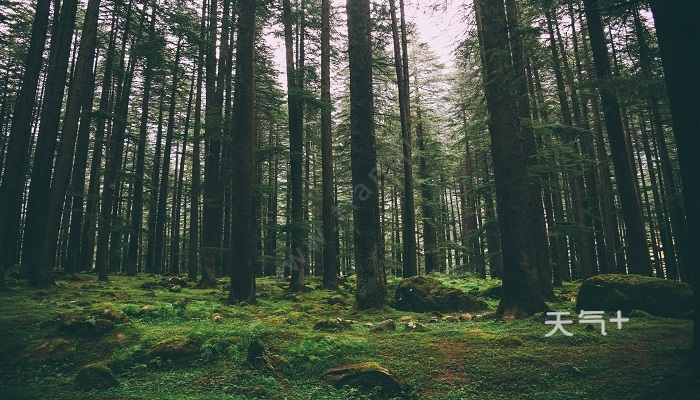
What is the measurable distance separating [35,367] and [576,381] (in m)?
7.40

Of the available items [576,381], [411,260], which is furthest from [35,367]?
[411,260]

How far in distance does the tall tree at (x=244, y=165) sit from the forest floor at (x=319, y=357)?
313 cm

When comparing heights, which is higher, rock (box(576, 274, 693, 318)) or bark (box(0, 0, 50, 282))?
bark (box(0, 0, 50, 282))

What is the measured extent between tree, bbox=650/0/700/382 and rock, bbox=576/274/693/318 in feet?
16.1

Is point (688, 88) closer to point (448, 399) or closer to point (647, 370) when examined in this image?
point (647, 370)

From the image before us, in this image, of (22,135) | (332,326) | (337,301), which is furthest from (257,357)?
(22,135)

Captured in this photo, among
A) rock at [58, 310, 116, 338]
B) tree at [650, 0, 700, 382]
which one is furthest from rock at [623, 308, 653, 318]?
rock at [58, 310, 116, 338]

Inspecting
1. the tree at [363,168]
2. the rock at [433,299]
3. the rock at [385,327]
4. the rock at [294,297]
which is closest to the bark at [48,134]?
the rock at [294,297]

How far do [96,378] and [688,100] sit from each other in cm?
786

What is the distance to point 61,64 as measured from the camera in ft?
38.3

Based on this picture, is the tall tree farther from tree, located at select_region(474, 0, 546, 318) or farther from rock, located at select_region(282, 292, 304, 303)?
tree, located at select_region(474, 0, 546, 318)

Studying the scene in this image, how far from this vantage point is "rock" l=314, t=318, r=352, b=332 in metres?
6.81

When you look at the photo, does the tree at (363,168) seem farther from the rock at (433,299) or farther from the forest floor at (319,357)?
the forest floor at (319,357)

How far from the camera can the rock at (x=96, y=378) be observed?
4.25 m
